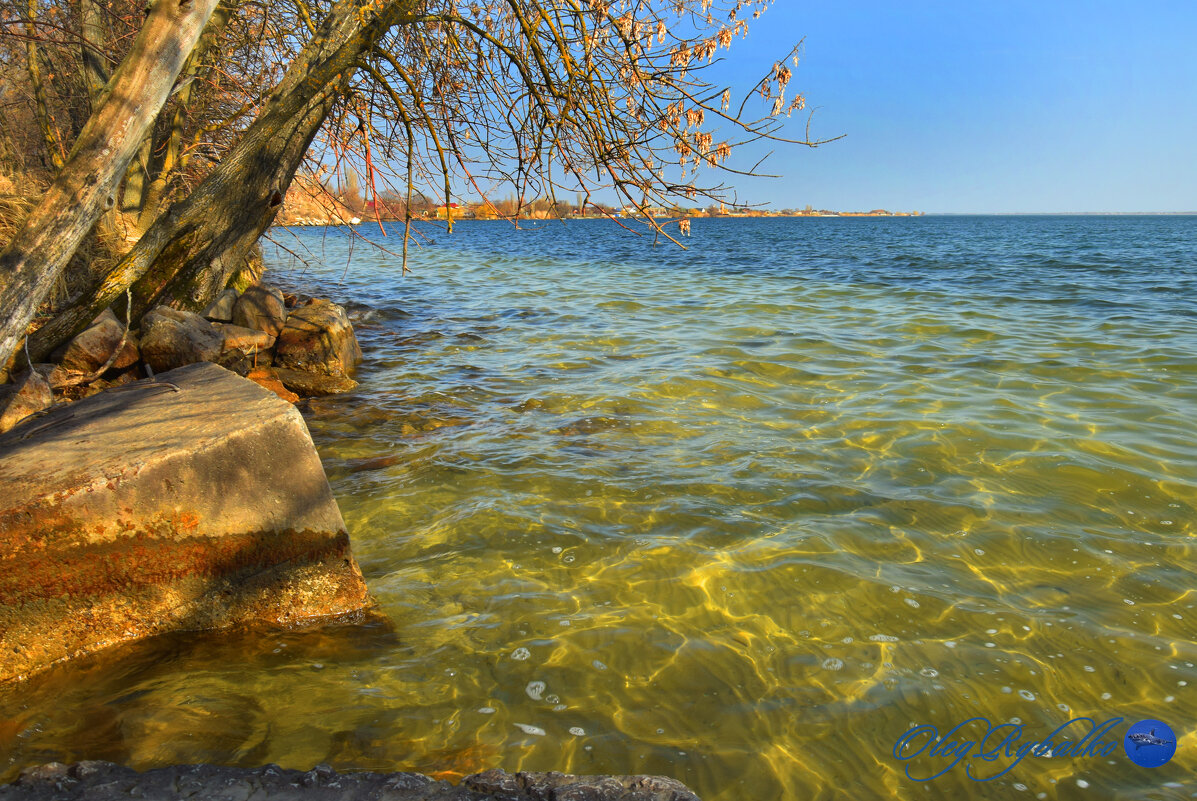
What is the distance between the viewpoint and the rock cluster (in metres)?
5.31

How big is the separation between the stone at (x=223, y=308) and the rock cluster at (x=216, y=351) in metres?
0.01

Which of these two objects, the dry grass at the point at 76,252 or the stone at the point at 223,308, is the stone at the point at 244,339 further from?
the dry grass at the point at 76,252

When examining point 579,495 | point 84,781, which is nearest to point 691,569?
point 579,495

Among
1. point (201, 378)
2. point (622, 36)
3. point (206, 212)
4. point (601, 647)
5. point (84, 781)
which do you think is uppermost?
point (622, 36)

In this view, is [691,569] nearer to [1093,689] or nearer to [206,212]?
[1093,689]

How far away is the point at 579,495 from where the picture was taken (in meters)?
4.63

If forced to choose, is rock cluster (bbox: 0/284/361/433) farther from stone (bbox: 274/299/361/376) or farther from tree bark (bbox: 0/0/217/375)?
tree bark (bbox: 0/0/217/375)

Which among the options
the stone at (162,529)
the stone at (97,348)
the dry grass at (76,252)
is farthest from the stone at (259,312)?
the stone at (162,529)

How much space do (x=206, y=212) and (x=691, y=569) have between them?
516cm

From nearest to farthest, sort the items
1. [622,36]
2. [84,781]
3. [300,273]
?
[84,781], [622,36], [300,273]

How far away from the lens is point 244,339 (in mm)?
7430

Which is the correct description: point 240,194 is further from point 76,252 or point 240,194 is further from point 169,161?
point 169,161

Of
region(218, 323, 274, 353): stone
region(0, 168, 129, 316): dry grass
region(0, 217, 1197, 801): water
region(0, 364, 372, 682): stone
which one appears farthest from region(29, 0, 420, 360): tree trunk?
region(0, 364, 372, 682): stone

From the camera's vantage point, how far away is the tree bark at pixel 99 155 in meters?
3.02
